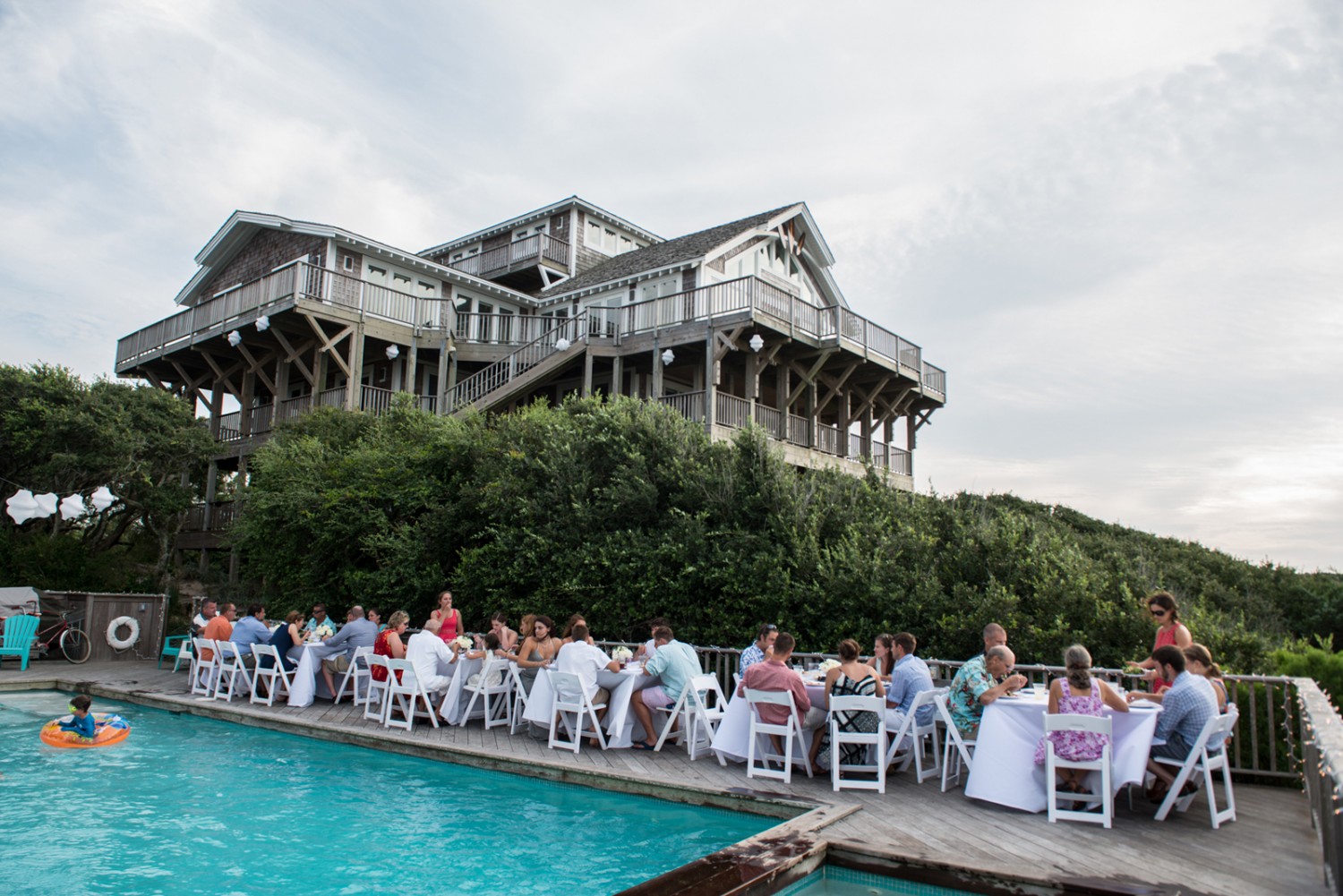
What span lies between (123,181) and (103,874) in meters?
11.9

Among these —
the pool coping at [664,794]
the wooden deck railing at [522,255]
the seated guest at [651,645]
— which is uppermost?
the wooden deck railing at [522,255]

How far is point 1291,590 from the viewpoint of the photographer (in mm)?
23828

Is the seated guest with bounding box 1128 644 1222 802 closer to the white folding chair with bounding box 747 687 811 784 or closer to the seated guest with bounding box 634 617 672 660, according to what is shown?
the white folding chair with bounding box 747 687 811 784

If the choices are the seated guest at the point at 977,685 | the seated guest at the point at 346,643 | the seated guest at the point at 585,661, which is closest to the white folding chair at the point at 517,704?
the seated guest at the point at 585,661

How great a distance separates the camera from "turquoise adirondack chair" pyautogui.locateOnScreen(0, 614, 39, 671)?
15.4 m

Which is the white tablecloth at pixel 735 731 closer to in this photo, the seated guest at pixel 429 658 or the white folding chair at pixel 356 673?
the seated guest at pixel 429 658

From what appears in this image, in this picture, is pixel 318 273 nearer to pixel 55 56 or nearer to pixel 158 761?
pixel 55 56

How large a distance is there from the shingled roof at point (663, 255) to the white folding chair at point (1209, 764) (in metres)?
20.7

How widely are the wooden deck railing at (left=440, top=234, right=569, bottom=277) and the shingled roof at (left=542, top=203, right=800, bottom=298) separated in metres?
1.62

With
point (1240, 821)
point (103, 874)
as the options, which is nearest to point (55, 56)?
point (103, 874)

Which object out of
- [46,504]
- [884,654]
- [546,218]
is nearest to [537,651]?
[884,654]

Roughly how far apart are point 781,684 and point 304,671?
7.21 metres

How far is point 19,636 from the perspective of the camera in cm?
1553

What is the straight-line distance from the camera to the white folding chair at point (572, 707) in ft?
28.7
